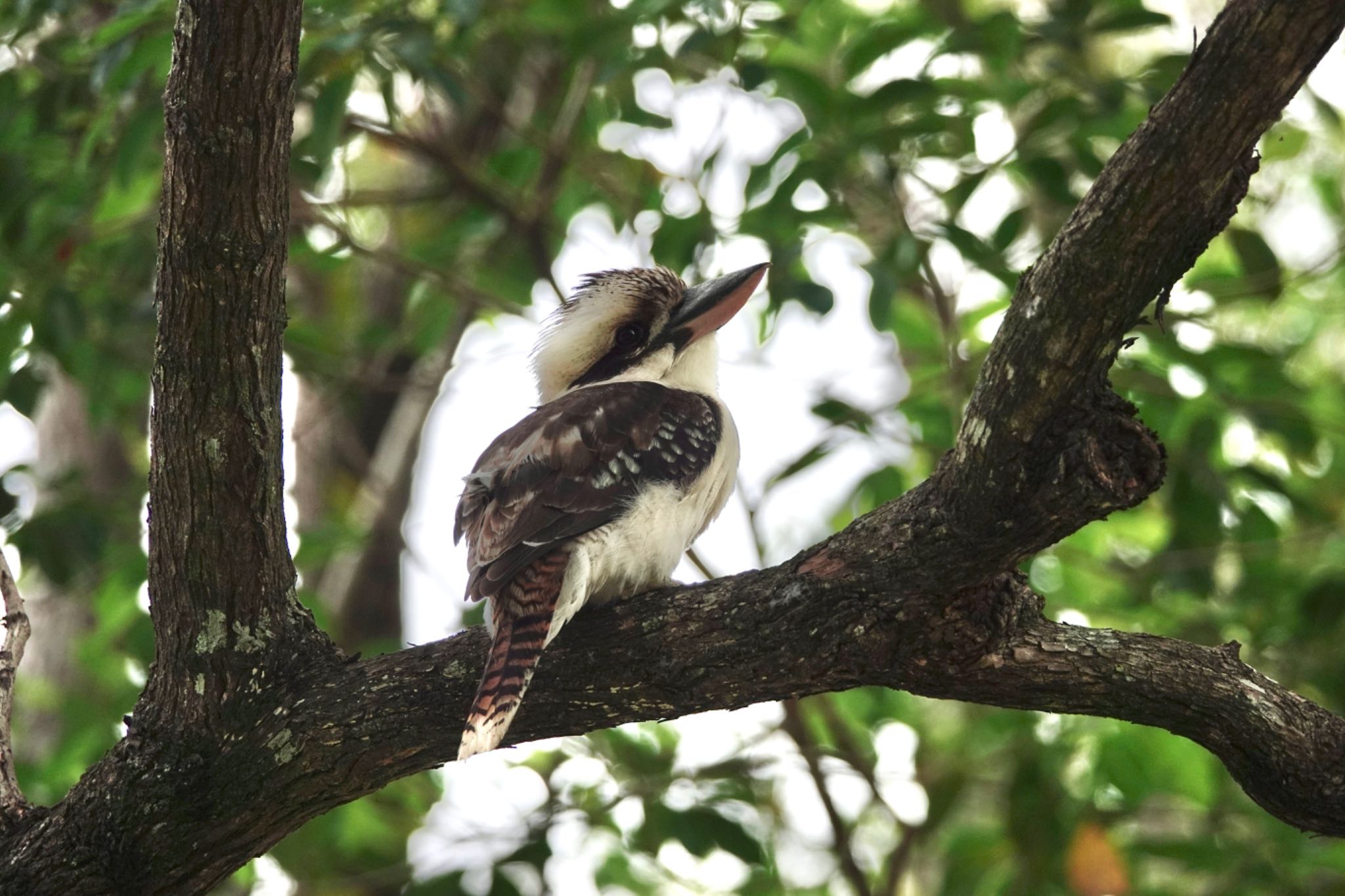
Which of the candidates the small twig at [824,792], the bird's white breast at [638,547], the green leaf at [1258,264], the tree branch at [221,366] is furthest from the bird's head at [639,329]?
the tree branch at [221,366]

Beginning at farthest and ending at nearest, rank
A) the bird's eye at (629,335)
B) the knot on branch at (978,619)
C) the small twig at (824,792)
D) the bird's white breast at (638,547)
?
the small twig at (824,792) → the bird's eye at (629,335) → the bird's white breast at (638,547) → the knot on branch at (978,619)

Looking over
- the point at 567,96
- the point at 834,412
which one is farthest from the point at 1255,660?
the point at 567,96

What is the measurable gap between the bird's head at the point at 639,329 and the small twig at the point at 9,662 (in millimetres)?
1671

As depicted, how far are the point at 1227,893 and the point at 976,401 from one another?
2578mm

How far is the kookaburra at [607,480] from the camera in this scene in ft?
8.60

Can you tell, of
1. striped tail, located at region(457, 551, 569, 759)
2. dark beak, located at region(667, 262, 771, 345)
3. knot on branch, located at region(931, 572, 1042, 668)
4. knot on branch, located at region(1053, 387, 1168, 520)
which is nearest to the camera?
knot on branch, located at region(1053, 387, 1168, 520)

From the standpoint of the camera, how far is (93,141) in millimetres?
3334

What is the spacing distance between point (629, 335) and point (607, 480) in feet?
3.25

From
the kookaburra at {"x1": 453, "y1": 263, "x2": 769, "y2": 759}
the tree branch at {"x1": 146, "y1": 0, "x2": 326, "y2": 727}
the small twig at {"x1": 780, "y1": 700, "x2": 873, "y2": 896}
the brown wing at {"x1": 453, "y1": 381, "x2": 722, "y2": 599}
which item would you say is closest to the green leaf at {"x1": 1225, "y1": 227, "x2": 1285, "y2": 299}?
the kookaburra at {"x1": 453, "y1": 263, "x2": 769, "y2": 759}

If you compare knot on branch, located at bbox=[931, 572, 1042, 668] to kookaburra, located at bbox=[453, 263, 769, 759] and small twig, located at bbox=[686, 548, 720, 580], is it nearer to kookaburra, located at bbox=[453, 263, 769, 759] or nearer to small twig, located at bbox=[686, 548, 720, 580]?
kookaburra, located at bbox=[453, 263, 769, 759]

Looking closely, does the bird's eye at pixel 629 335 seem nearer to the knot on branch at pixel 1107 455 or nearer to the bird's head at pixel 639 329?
the bird's head at pixel 639 329

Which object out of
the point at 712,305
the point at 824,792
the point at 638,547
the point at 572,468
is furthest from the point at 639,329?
the point at 824,792

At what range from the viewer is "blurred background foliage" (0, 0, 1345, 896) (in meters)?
3.58

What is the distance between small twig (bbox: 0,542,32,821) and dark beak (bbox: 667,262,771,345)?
1836 mm
